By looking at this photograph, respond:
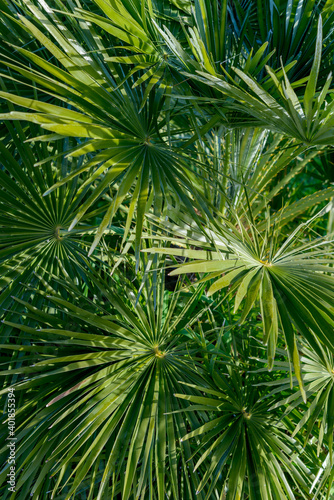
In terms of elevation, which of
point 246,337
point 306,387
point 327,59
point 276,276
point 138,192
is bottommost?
point 306,387

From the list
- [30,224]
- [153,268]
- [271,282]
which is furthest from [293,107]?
[30,224]

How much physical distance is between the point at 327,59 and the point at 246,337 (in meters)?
Result: 0.80

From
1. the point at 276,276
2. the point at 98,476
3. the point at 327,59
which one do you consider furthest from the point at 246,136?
the point at 98,476

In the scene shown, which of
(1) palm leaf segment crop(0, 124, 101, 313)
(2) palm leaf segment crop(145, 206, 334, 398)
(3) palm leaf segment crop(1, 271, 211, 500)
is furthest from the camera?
(1) palm leaf segment crop(0, 124, 101, 313)

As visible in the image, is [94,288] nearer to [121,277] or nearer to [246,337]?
[121,277]

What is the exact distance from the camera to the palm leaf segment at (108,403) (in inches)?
31.8

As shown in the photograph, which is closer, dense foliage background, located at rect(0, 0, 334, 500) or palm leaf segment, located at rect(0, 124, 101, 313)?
dense foliage background, located at rect(0, 0, 334, 500)

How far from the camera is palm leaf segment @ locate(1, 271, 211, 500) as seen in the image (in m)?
0.81

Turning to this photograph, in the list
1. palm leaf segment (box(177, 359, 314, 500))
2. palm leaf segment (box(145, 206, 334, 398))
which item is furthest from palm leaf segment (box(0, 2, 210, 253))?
palm leaf segment (box(177, 359, 314, 500))

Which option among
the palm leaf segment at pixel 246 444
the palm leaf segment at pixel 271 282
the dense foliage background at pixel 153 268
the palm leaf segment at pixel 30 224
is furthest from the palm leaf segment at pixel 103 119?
the palm leaf segment at pixel 246 444

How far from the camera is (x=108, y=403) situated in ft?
2.70

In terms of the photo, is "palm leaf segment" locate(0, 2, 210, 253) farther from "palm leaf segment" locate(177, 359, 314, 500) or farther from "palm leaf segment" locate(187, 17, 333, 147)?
"palm leaf segment" locate(177, 359, 314, 500)

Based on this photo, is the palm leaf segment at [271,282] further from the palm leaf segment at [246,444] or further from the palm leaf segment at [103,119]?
the palm leaf segment at [246,444]

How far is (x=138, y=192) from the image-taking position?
753 mm
